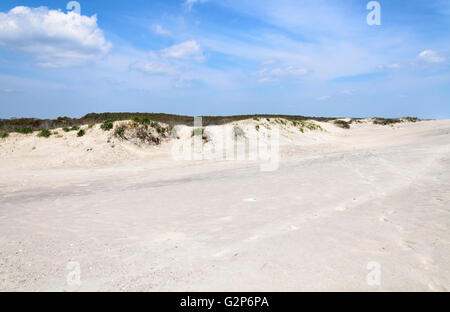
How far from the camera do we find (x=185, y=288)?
321cm

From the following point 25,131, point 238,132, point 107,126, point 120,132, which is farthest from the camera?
Result: point 238,132

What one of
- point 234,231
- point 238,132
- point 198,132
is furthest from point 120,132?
point 234,231

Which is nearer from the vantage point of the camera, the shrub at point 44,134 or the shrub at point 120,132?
the shrub at point 120,132

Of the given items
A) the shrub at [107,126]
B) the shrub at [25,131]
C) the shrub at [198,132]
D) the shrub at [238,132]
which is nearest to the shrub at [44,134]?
the shrub at [25,131]

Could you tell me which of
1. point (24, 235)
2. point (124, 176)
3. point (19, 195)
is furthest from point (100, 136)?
point (24, 235)

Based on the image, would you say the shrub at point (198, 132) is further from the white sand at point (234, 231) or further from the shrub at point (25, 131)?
the shrub at point (25, 131)

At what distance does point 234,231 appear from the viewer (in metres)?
4.87

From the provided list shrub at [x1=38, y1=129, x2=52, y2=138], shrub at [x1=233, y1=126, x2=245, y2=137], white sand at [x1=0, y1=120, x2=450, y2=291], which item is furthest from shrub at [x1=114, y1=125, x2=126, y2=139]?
shrub at [x1=233, y1=126, x2=245, y2=137]

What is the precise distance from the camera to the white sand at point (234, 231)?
3391 millimetres

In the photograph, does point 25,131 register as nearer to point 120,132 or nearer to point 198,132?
point 120,132

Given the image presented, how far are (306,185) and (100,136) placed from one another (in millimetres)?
13366

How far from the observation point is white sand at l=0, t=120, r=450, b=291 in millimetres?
3391

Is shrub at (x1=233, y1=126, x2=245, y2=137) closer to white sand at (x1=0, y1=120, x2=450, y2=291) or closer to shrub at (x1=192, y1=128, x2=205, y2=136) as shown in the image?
shrub at (x1=192, y1=128, x2=205, y2=136)
